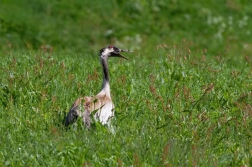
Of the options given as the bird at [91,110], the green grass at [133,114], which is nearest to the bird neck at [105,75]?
the bird at [91,110]

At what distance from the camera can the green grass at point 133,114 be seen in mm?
7031

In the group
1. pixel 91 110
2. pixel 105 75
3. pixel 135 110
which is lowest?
pixel 91 110

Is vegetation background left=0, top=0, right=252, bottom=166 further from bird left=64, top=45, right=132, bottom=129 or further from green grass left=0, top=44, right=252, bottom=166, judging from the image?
bird left=64, top=45, right=132, bottom=129

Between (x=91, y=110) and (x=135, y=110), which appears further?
(x=135, y=110)

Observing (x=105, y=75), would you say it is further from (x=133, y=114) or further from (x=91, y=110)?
(x=91, y=110)

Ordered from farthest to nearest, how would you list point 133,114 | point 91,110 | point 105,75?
point 105,75 < point 133,114 < point 91,110

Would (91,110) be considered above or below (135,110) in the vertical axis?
below

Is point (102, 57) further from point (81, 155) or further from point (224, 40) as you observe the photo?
point (224, 40)

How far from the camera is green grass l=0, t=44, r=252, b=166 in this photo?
23.1 ft

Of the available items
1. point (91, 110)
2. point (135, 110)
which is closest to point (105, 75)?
point (135, 110)

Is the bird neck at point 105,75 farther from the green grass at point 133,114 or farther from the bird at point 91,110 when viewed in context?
the green grass at point 133,114

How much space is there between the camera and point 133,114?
28.9 ft

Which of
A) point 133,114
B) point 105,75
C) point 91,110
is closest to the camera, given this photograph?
point 91,110

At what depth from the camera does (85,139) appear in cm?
731
